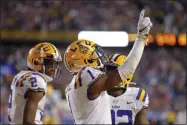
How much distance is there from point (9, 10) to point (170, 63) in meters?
3.91

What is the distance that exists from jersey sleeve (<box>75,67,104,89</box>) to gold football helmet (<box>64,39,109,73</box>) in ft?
0.65

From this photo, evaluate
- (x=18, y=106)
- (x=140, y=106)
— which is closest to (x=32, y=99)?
(x=18, y=106)

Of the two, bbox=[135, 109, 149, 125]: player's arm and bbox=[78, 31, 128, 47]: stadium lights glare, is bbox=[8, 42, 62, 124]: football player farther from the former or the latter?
bbox=[78, 31, 128, 47]: stadium lights glare

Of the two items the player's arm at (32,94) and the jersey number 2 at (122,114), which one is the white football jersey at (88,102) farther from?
the jersey number 2 at (122,114)

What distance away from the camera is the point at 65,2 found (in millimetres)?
11391

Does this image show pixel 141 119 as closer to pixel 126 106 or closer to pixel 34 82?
pixel 126 106

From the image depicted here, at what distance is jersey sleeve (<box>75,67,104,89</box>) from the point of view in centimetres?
326

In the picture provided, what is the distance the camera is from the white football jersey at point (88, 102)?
3.27 metres

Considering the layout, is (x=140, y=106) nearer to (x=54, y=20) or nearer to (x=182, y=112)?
(x=182, y=112)

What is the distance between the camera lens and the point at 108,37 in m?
12.2

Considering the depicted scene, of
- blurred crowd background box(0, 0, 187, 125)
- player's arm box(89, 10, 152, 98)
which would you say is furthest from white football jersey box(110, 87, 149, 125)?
blurred crowd background box(0, 0, 187, 125)

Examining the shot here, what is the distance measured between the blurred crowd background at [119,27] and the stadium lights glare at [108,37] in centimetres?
12

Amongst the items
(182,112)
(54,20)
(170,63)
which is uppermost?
(54,20)

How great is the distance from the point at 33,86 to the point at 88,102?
0.43 m
